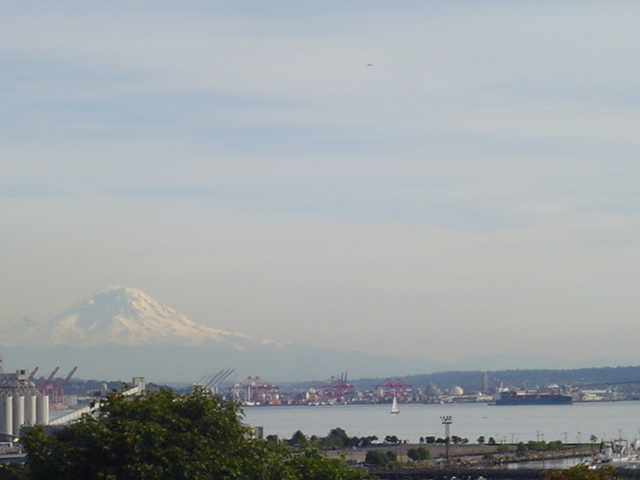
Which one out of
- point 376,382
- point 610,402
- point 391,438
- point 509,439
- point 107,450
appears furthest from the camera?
point 376,382

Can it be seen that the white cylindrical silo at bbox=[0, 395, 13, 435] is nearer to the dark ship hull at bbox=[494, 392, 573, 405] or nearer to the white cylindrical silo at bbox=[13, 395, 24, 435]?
the white cylindrical silo at bbox=[13, 395, 24, 435]

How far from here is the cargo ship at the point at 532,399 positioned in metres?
108

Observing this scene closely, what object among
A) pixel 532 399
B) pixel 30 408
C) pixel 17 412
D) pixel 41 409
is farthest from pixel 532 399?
pixel 17 412

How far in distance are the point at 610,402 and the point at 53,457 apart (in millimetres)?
117583

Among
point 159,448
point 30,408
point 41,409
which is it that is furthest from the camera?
point 41,409

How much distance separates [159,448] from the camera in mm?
9711

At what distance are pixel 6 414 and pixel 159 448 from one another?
38.9 meters

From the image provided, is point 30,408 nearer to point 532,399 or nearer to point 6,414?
point 6,414

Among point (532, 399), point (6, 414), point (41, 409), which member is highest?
point (41, 409)

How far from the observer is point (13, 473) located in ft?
37.0

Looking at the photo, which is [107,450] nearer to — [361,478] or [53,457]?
[53,457]

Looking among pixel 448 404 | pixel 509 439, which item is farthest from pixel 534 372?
pixel 509 439

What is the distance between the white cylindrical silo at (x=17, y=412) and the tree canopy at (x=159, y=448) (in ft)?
121

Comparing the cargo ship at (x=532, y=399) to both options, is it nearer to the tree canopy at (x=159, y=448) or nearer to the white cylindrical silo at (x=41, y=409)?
the white cylindrical silo at (x=41, y=409)
